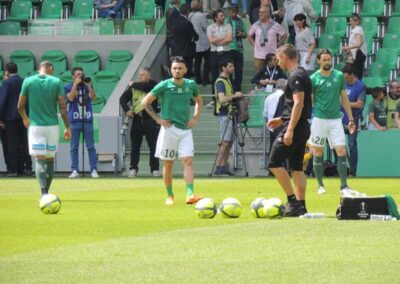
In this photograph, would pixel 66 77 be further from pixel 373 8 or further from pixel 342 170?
pixel 342 170

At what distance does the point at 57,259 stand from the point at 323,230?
379 centimetres

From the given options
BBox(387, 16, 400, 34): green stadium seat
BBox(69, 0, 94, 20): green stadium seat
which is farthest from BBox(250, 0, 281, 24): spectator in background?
BBox(69, 0, 94, 20): green stadium seat

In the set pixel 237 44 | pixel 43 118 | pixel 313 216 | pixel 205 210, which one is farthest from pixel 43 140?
pixel 237 44

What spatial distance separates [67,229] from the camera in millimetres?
16859

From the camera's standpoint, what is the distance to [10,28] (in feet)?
127

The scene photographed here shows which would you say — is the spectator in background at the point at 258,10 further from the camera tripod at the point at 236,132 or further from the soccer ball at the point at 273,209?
the soccer ball at the point at 273,209

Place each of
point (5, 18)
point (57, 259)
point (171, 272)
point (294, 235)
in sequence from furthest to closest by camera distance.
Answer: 1. point (5, 18)
2. point (294, 235)
3. point (57, 259)
4. point (171, 272)

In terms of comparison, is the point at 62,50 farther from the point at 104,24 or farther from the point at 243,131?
the point at 243,131

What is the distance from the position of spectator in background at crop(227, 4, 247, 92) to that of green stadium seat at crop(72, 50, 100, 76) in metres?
4.18

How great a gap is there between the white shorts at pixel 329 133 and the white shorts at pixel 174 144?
113 inches

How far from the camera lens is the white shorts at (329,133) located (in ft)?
77.3

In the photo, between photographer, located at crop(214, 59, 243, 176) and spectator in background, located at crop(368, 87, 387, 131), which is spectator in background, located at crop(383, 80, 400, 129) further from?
photographer, located at crop(214, 59, 243, 176)

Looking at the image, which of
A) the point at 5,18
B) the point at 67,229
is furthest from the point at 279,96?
the point at 67,229

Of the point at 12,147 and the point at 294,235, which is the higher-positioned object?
the point at 294,235
